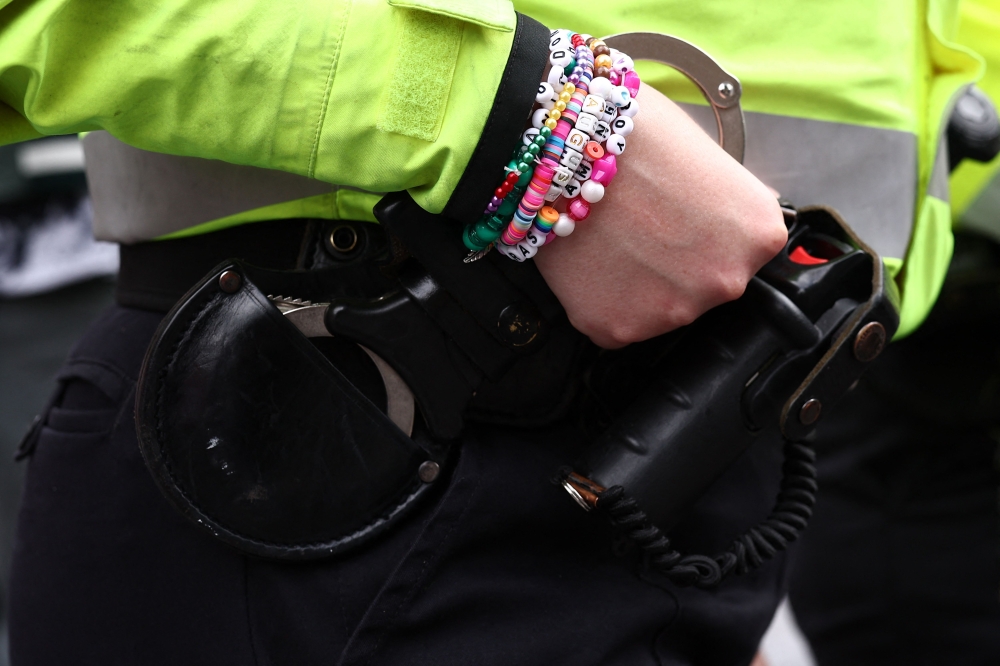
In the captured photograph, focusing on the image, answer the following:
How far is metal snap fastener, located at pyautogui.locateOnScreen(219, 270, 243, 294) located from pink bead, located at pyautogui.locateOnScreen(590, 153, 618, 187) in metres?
0.31

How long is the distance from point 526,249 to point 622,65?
171 millimetres

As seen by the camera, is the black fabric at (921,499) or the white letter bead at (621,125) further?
the black fabric at (921,499)

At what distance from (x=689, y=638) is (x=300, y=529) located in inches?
16.6

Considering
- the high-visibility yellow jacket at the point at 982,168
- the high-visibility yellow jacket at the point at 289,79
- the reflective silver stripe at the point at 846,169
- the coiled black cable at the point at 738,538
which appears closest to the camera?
the high-visibility yellow jacket at the point at 289,79

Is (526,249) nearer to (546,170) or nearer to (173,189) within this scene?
(546,170)

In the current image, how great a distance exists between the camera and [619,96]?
625 mm

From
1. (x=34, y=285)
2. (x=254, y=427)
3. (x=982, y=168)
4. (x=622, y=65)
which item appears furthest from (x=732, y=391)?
(x=34, y=285)

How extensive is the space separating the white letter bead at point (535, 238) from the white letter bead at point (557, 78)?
0.38 feet

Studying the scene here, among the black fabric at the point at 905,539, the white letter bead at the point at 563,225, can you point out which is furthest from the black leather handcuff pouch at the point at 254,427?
the black fabric at the point at 905,539

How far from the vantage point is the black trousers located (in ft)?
2.32

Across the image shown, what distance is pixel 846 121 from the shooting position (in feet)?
2.72

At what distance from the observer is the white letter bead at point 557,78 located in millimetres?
627

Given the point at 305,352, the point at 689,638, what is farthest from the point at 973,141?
the point at 305,352

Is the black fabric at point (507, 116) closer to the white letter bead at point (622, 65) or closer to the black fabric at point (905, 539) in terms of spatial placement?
the white letter bead at point (622, 65)
